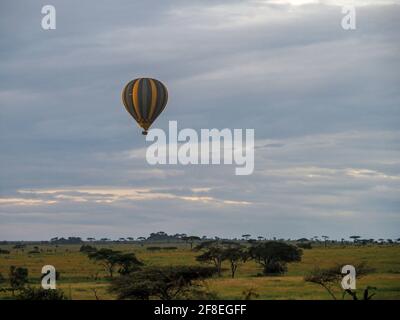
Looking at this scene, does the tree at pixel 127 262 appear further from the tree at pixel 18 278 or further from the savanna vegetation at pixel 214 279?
the tree at pixel 18 278

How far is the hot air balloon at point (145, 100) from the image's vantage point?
176ft

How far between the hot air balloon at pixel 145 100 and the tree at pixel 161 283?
16871 mm

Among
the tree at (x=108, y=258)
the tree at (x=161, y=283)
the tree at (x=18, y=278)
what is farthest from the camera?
the tree at (x=108, y=258)

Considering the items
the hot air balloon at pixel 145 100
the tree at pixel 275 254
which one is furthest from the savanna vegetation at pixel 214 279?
the hot air balloon at pixel 145 100

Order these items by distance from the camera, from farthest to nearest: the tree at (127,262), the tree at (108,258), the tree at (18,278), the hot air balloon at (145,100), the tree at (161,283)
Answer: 1. the tree at (108,258)
2. the tree at (127,262)
3. the tree at (18,278)
4. the hot air balloon at (145,100)
5. the tree at (161,283)

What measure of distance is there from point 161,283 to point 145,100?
1920 cm

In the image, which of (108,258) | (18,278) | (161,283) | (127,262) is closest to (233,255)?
(127,262)

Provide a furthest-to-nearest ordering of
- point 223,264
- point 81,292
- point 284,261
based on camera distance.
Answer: point 223,264 < point 284,261 < point 81,292

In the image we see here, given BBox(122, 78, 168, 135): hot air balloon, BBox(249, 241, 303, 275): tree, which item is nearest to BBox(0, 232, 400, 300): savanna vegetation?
BBox(249, 241, 303, 275): tree
